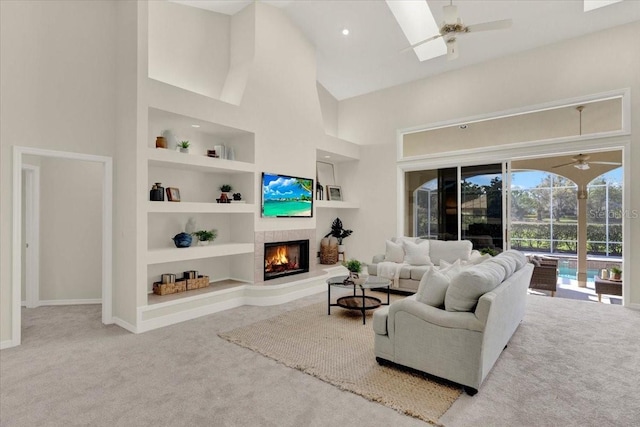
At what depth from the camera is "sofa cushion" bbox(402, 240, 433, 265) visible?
19.0 ft

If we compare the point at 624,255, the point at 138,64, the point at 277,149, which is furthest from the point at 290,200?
the point at 624,255

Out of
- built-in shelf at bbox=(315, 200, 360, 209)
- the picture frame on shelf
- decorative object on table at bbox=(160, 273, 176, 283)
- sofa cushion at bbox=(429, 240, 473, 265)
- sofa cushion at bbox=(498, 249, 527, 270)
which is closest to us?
sofa cushion at bbox=(498, 249, 527, 270)

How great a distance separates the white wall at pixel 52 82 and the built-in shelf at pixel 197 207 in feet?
3.31

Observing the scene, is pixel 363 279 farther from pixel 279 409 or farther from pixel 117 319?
pixel 117 319

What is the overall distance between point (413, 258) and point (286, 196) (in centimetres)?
240

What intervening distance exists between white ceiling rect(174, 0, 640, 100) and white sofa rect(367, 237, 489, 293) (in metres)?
3.17

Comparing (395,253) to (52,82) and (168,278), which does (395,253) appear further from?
(52,82)

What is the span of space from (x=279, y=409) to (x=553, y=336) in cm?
322

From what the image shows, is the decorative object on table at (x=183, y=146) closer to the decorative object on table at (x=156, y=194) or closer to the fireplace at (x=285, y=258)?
the decorative object on table at (x=156, y=194)

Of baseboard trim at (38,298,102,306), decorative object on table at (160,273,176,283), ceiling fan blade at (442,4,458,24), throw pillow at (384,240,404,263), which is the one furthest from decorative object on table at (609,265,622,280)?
baseboard trim at (38,298,102,306)

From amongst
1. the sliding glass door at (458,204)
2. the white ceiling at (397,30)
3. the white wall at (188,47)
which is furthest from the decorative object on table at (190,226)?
the sliding glass door at (458,204)

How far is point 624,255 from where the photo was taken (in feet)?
16.3

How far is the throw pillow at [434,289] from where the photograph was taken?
2.87 meters

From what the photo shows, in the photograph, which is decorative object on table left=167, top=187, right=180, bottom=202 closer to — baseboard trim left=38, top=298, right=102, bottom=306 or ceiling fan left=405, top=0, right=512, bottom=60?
baseboard trim left=38, top=298, right=102, bottom=306
